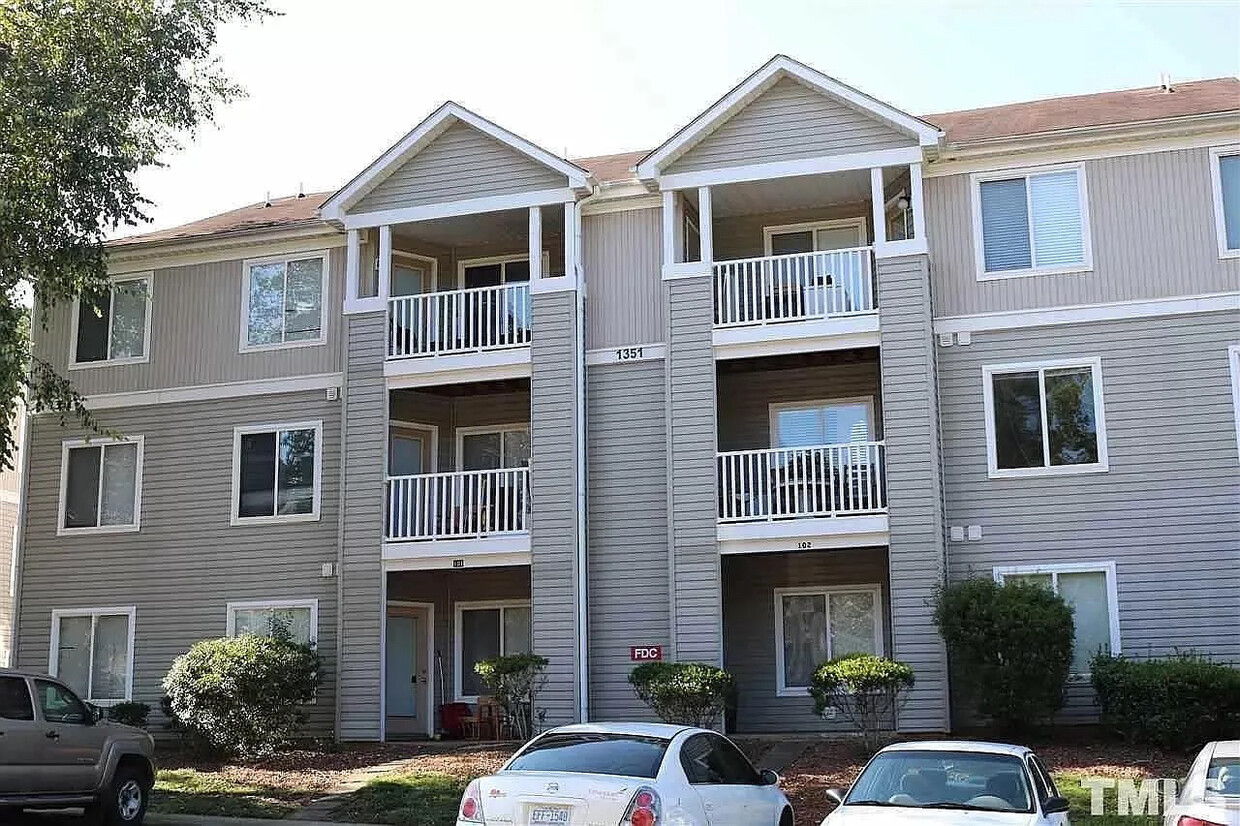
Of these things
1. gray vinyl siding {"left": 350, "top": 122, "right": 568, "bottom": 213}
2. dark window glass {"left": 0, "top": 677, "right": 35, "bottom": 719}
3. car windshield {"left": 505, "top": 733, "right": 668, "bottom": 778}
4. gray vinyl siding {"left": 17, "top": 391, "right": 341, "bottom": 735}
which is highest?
gray vinyl siding {"left": 350, "top": 122, "right": 568, "bottom": 213}

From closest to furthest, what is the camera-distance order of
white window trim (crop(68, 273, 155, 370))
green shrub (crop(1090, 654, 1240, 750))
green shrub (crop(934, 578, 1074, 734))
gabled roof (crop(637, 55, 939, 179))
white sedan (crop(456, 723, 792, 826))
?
white sedan (crop(456, 723, 792, 826)) → green shrub (crop(1090, 654, 1240, 750)) → green shrub (crop(934, 578, 1074, 734)) → gabled roof (crop(637, 55, 939, 179)) → white window trim (crop(68, 273, 155, 370))

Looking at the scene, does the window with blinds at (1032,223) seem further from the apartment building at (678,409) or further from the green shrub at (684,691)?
the green shrub at (684,691)

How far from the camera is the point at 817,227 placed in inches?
888

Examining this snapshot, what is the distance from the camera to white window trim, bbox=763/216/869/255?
22359 mm

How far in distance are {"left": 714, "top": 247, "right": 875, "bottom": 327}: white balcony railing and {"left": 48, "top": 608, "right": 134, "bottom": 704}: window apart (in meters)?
11.7

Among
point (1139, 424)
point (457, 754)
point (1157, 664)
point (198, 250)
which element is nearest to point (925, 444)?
point (1139, 424)

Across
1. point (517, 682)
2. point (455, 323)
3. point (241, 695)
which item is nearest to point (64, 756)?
point (241, 695)

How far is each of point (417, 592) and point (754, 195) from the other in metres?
8.97

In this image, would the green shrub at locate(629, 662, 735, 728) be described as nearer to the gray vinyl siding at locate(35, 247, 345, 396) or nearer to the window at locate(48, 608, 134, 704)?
the gray vinyl siding at locate(35, 247, 345, 396)

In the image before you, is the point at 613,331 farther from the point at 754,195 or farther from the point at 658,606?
the point at 658,606

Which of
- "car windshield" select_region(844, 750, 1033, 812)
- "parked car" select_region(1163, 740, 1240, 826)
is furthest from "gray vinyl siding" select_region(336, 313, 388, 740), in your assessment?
"parked car" select_region(1163, 740, 1240, 826)

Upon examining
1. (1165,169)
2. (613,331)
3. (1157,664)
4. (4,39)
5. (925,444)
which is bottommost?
(1157,664)

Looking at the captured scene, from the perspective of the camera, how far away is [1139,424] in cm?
1941

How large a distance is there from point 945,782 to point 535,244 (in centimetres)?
1319
